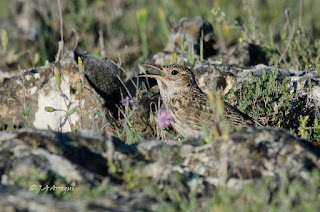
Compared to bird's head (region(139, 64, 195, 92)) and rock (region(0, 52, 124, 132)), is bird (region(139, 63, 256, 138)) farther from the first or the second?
rock (region(0, 52, 124, 132))

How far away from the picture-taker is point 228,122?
4836 mm

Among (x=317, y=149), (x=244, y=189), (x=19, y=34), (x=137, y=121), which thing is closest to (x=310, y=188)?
(x=244, y=189)

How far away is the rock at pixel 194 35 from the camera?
7.54 meters

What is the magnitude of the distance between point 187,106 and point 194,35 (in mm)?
2557

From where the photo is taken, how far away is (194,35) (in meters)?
7.54

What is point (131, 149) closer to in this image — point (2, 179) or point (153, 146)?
point (153, 146)

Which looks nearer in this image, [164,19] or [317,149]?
[317,149]

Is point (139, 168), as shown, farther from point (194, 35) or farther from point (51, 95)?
point (194, 35)

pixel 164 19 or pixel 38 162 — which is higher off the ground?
pixel 164 19

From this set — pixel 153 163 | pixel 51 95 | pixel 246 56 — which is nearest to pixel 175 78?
pixel 51 95

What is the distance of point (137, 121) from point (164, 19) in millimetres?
3736

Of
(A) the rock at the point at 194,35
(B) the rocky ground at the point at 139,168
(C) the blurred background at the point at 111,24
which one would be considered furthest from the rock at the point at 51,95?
(C) the blurred background at the point at 111,24

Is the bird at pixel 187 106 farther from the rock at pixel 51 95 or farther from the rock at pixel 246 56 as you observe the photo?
the rock at pixel 246 56

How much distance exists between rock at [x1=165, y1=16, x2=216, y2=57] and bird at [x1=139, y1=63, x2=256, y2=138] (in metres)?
1.94
